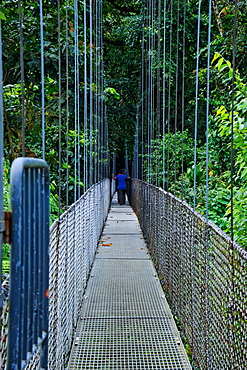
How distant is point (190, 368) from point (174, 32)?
551cm

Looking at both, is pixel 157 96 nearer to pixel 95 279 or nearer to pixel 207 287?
pixel 95 279

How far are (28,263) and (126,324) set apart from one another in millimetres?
1980

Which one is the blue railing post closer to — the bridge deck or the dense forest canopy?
the dense forest canopy

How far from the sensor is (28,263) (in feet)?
2.70

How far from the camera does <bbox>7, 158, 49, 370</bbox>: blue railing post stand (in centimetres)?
75

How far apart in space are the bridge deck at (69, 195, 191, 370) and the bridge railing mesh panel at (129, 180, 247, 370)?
0.11 metres

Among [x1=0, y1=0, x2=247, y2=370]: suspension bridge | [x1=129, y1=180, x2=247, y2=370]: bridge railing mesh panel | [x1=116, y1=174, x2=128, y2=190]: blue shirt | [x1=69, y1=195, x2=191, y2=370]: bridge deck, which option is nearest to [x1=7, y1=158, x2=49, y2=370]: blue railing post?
[x1=0, y1=0, x2=247, y2=370]: suspension bridge

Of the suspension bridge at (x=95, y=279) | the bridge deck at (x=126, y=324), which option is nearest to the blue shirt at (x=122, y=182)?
the suspension bridge at (x=95, y=279)

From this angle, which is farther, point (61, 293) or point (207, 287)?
point (61, 293)

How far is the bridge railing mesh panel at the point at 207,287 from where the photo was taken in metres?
1.35

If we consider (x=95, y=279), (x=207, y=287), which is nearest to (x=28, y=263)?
(x=207, y=287)

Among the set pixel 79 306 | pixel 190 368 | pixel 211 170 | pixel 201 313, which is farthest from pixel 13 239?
pixel 211 170

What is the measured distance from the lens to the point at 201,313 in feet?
6.39

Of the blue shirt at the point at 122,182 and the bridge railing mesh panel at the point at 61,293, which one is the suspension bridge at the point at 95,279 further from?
the blue shirt at the point at 122,182
